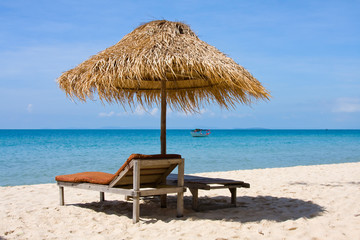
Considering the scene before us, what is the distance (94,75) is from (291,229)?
102 inches

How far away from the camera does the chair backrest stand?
148 inches

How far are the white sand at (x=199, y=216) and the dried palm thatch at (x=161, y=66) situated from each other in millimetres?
1394

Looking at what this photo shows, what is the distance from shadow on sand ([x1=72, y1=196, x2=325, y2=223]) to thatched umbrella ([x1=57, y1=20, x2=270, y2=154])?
84 cm

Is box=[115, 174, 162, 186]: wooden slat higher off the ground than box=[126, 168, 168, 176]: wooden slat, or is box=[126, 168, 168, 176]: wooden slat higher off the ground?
box=[126, 168, 168, 176]: wooden slat

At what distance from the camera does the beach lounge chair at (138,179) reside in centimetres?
375

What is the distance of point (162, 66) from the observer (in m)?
3.95

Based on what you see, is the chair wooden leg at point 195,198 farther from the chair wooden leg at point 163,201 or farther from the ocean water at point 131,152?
the ocean water at point 131,152

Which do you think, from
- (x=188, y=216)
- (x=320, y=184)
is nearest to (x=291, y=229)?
(x=188, y=216)

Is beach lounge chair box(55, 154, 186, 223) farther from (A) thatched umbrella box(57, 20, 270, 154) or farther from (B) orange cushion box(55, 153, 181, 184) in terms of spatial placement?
(A) thatched umbrella box(57, 20, 270, 154)

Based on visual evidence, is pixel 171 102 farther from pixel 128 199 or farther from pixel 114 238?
pixel 114 238

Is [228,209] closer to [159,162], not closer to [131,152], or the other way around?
[159,162]

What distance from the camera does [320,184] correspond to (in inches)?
265

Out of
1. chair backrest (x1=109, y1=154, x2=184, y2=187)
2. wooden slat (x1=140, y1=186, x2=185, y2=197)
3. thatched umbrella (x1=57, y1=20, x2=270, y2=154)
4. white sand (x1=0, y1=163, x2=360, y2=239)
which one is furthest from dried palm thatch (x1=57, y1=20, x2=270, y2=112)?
white sand (x1=0, y1=163, x2=360, y2=239)

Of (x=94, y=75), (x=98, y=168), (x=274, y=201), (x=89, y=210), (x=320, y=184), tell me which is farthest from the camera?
(x=98, y=168)
